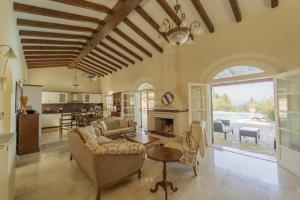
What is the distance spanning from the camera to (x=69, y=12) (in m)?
3.97

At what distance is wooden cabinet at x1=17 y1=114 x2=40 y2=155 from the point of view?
4160mm

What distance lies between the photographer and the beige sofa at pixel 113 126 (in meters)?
4.67

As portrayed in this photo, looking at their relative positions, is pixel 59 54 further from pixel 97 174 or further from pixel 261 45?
pixel 261 45

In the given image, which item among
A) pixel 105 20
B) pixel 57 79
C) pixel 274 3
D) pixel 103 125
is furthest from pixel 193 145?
pixel 57 79

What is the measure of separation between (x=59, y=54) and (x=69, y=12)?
3651 mm

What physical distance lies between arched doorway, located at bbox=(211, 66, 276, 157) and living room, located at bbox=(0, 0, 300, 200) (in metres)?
0.23

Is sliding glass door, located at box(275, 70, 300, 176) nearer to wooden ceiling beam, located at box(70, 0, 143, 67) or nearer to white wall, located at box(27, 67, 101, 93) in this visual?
wooden ceiling beam, located at box(70, 0, 143, 67)

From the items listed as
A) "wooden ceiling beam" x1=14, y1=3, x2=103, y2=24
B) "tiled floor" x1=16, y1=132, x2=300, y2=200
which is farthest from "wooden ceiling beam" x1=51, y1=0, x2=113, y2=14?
→ "tiled floor" x1=16, y1=132, x2=300, y2=200

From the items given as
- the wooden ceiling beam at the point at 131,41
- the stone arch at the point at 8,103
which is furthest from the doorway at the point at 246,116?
the stone arch at the point at 8,103

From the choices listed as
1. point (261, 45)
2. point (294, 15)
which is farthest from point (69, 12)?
point (294, 15)

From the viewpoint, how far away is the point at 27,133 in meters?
4.30

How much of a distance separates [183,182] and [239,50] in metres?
3.48

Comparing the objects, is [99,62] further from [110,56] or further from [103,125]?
[103,125]

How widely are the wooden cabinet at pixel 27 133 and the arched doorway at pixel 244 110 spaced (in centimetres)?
544
